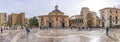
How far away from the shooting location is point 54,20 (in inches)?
54.6

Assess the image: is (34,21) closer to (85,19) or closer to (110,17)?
(85,19)

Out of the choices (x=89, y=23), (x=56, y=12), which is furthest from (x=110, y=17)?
(x=56, y=12)

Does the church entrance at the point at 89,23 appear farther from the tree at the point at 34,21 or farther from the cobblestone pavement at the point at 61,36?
the tree at the point at 34,21

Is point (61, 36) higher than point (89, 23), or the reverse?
point (89, 23)

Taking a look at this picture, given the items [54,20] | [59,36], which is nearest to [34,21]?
[54,20]

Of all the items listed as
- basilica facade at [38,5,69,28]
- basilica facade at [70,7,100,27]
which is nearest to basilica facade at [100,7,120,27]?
basilica facade at [70,7,100,27]

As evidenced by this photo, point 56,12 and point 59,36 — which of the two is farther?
point 59,36

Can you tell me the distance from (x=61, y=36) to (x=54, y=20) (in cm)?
18

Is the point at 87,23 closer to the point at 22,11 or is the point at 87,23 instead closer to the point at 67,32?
the point at 67,32

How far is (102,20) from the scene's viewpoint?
49.6 inches

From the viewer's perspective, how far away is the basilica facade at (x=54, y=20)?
1.33 metres

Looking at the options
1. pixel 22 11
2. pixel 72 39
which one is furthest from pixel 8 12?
pixel 72 39

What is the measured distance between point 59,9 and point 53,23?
107 mm

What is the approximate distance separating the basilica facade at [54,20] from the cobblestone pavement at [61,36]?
0.06 m
